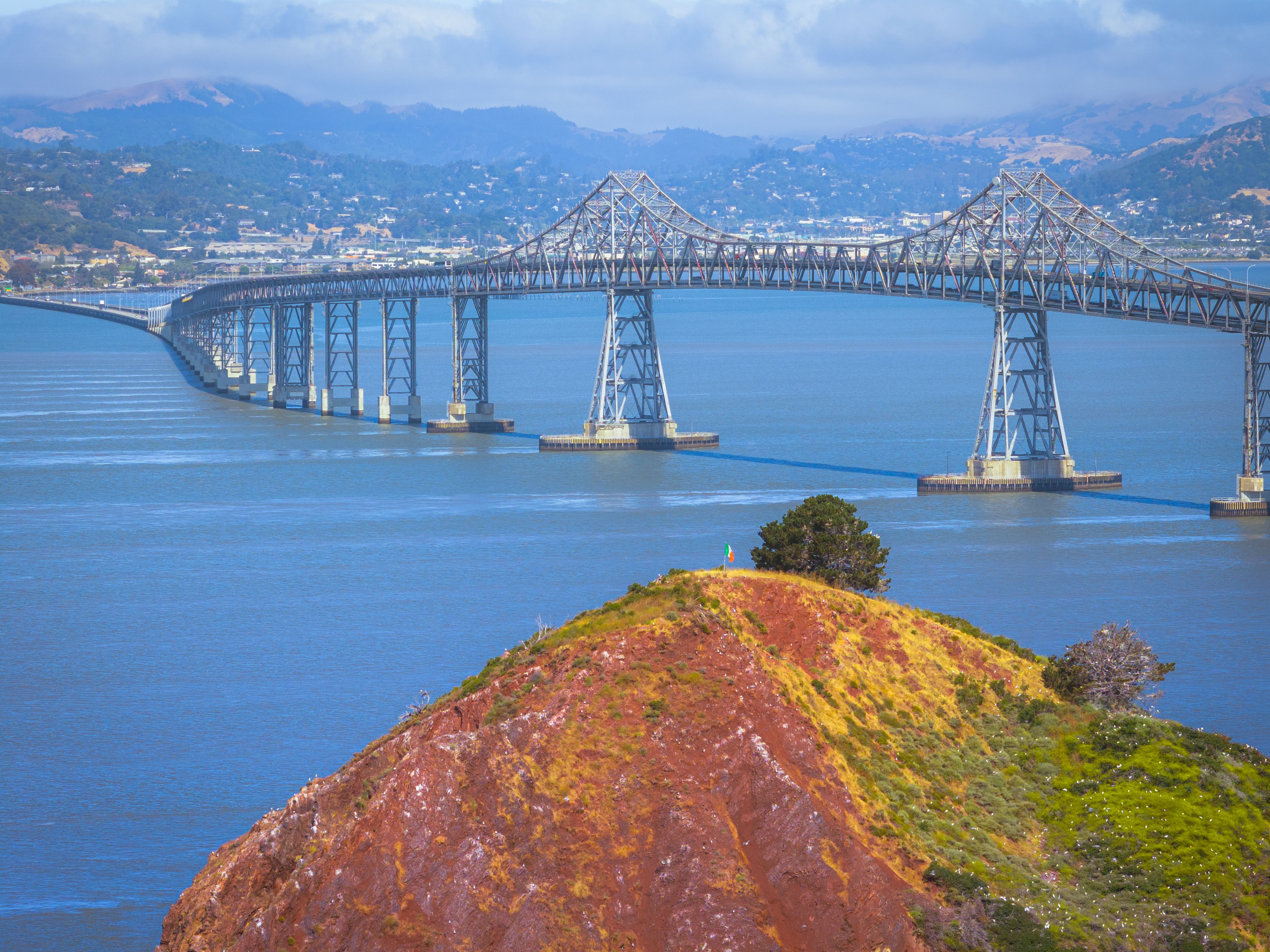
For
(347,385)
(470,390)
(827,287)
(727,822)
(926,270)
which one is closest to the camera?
(727,822)

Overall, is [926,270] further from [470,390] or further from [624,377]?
[470,390]

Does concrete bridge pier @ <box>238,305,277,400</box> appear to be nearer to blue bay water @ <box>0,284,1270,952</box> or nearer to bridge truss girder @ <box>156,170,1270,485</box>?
bridge truss girder @ <box>156,170,1270,485</box>

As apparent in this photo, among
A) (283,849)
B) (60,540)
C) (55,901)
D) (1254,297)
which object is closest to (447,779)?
(283,849)

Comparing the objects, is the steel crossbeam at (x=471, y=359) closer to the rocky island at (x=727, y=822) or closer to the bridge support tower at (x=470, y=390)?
the bridge support tower at (x=470, y=390)

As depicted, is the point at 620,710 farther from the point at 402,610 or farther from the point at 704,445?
the point at 704,445

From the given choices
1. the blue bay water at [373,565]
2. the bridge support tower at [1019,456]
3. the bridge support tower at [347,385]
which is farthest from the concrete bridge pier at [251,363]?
the bridge support tower at [1019,456]

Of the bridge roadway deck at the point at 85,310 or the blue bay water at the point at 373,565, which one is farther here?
the bridge roadway deck at the point at 85,310

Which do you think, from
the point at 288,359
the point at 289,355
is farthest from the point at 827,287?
the point at 289,355
